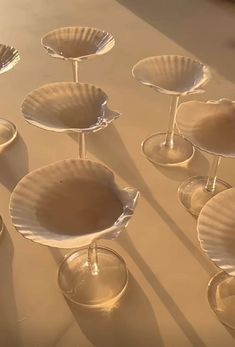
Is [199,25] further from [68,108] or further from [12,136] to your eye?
[68,108]

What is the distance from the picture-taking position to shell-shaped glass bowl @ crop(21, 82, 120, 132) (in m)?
0.74

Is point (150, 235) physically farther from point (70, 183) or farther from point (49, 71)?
point (49, 71)

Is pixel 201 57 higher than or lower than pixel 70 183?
lower

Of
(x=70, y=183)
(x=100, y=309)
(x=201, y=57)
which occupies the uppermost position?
(x=70, y=183)

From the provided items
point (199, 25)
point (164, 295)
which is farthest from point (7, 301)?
point (199, 25)

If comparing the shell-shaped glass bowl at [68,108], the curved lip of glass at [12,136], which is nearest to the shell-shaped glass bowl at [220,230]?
the shell-shaped glass bowl at [68,108]

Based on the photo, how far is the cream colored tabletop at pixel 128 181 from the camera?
27.4 inches

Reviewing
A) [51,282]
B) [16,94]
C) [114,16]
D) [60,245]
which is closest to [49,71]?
[16,94]

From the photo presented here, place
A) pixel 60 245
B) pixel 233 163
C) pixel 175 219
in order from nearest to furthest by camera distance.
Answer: pixel 60 245 → pixel 175 219 → pixel 233 163

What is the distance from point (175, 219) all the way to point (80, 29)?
46 centimetres

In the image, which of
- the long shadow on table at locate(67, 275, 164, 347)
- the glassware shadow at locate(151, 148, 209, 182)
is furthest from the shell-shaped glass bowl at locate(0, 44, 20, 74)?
the long shadow on table at locate(67, 275, 164, 347)

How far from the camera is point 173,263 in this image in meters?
0.79

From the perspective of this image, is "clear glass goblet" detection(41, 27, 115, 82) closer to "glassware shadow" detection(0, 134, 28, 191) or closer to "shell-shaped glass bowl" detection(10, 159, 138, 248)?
"glassware shadow" detection(0, 134, 28, 191)

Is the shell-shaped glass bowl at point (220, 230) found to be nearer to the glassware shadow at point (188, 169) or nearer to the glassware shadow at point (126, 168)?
the glassware shadow at point (126, 168)
